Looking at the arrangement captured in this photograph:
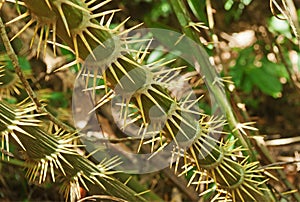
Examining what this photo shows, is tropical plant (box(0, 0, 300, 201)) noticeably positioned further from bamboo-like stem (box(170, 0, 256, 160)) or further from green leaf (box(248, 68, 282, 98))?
green leaf (box(248, 68, 282, 98))

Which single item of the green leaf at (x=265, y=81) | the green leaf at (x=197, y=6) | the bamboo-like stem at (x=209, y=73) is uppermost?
the green leaf at (x=197, y=6)

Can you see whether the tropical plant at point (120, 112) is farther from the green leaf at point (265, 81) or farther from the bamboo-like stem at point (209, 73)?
the green leaf at point (265, 81)

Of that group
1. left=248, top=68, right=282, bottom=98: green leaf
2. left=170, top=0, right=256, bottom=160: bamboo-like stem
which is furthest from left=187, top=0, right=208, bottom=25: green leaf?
left=248, top=68, right=282, bottom=98: green leaf

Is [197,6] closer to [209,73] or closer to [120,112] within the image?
[209,73]

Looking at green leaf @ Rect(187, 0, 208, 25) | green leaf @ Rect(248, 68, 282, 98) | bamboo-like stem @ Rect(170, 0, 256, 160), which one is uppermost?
green leaf @ Rect(187, 0, 208, 25)

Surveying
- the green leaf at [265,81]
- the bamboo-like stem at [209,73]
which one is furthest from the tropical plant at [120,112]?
the green leaf at [265,81]

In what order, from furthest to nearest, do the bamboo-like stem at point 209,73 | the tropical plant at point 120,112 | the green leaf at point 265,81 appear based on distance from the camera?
the green leaf at point 265,81 < the bamboo-like stem at point 209,73 < the tropical plant at point 120,112

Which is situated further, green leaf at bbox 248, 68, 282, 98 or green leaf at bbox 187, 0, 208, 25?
green leaf at bbox 248, 68, 282, 98

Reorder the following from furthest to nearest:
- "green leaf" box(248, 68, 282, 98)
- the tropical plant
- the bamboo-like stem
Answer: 1. "green leaf" box(248, 68, 282, 98)
2. the bamboo-like stem
3. the tropical plant

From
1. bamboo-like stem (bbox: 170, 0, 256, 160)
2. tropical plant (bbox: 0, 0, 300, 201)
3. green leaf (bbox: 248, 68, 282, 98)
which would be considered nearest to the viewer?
tropical plant (bbox: 0, 0, 300, 201)

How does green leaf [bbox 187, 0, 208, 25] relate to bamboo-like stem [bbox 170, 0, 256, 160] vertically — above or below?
above

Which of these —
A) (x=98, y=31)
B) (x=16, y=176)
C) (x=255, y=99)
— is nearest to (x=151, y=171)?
(x=16, y=176)
